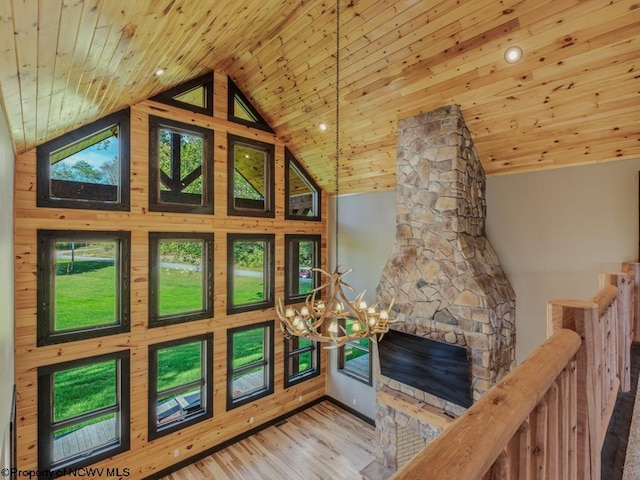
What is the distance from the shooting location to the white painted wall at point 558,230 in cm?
389

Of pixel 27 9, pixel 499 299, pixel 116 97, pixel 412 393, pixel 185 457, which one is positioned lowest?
pixel 185 457

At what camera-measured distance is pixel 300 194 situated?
A: 7.55 metres

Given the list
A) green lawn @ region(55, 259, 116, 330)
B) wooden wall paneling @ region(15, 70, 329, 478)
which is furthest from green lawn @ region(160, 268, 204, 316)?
green lawn @ region(55, 259, 116, 330)

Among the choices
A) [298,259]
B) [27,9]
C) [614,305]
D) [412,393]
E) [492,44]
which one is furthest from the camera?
[298,259]

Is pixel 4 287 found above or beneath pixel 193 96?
beneath

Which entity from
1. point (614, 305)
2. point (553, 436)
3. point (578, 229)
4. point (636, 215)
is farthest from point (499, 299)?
point (553, 436)

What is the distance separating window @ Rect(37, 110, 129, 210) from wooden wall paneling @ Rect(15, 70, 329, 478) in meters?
0.11

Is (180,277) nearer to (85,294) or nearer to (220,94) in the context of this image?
(85,294)

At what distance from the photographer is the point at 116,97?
397cm

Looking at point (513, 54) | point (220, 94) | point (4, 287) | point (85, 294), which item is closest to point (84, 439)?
point (85, 294)

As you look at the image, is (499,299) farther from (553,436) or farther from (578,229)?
(553,436)

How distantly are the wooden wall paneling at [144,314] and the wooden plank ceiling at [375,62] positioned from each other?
33.8 inches

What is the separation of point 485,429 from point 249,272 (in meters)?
5.97

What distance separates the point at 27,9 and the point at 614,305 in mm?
3874
